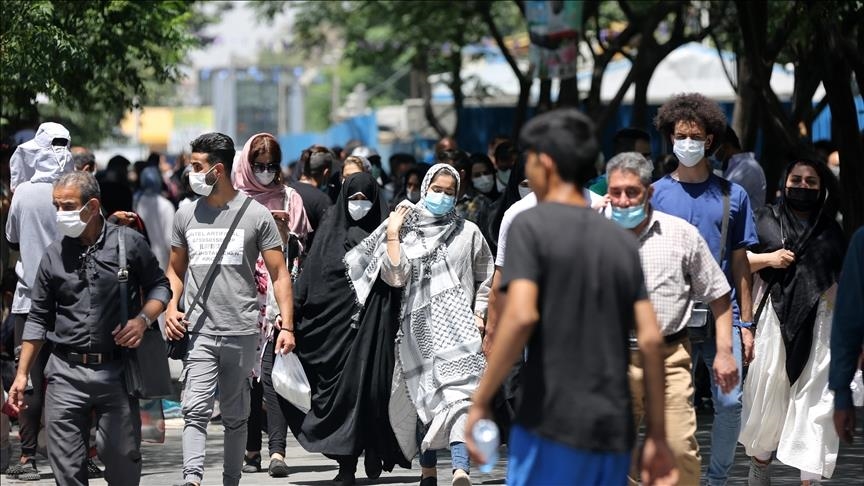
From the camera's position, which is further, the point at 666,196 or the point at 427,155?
the point at 427,155

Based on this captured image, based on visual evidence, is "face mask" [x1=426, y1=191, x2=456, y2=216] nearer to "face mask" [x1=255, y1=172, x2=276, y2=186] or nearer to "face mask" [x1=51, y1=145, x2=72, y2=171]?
"face mask" [x1=255, y1=172, x2=276, y2=186]

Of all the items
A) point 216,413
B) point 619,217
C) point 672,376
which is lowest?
point 216,413

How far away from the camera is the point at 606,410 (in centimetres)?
525

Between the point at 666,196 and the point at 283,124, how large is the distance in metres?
81.7

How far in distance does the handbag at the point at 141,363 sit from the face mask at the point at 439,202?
185cm

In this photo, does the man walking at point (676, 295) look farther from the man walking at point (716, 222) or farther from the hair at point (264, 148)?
the hair at point (264, 148)

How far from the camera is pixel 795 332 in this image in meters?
8.93

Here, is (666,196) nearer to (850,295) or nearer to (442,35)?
(850,295)

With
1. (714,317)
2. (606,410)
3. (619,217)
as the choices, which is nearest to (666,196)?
(714,317)

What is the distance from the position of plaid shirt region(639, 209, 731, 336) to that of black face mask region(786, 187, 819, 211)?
2126mm

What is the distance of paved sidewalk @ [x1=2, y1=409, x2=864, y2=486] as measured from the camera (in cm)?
1006

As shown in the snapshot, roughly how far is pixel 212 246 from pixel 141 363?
858mm

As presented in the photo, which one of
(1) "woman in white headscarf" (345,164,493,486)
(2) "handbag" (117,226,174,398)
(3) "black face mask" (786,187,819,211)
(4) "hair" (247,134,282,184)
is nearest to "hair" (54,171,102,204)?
(2) "handbag" (117,226,174,398)

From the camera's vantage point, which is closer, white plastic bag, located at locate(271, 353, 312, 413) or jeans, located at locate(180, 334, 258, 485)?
jeans, located at locate(180, 334, 258, 485)
